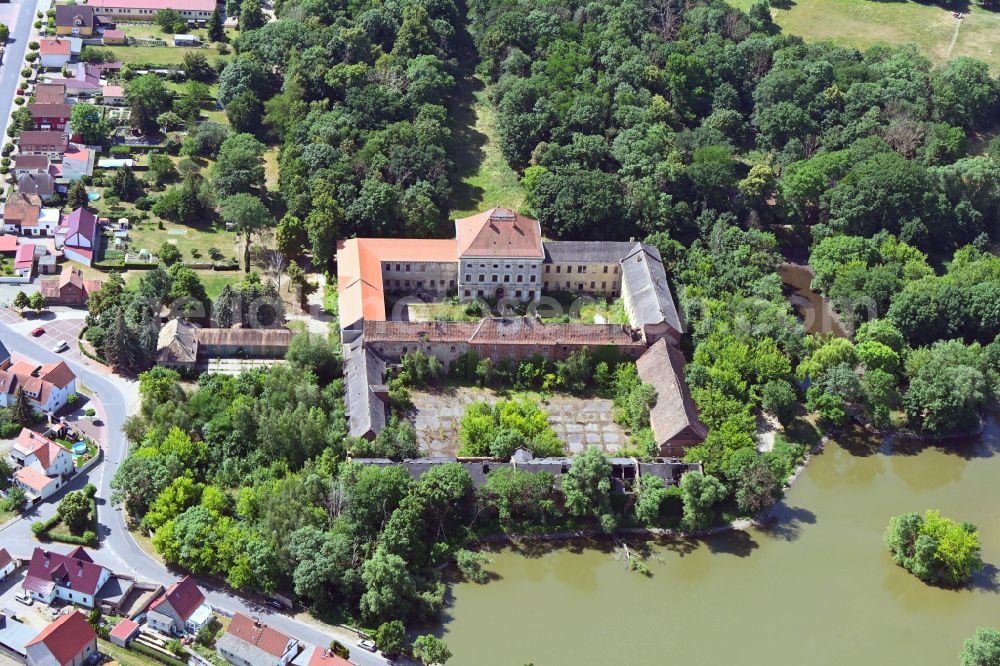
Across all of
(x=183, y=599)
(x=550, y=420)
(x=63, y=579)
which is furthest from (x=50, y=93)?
(x=183, y=599)

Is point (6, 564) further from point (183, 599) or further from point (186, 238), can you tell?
point (186, 238)

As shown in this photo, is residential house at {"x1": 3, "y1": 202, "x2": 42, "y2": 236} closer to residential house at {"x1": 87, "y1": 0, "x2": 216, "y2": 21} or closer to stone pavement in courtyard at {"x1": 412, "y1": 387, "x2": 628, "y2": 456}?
stone pavement in courtyard at {"x1": 412, "y1": 387, "x2": 628, "y2": 456}

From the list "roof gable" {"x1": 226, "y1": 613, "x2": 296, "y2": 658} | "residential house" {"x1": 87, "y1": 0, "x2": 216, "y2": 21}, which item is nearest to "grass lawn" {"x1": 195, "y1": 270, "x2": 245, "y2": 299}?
"roof gable" {"x1": 226, "y1": 613, "x2": 296, "y2": 658}

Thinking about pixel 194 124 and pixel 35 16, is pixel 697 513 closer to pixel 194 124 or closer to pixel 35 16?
pixel 194 124

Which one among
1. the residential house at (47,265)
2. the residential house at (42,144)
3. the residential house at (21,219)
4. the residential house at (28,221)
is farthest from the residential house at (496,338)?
the residential house at (42,144)

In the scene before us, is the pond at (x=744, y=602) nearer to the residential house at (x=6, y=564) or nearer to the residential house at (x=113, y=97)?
the residential house at (x=6, y=564)

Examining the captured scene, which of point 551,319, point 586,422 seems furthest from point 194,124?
point 586,422
